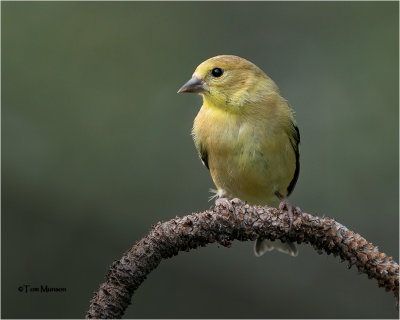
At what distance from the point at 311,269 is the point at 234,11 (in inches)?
122

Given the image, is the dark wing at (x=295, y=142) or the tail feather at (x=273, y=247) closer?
the dark wing at (x=295, y=142)

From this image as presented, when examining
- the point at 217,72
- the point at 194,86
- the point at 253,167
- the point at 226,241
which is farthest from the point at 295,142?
the point at 226,241

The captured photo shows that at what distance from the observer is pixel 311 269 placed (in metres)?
6.84

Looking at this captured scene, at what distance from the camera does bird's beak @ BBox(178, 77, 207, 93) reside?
208 inches

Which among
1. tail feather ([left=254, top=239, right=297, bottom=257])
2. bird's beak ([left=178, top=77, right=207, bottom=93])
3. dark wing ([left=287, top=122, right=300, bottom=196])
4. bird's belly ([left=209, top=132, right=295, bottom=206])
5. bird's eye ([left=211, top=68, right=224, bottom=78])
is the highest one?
bird's eye ([left=211, top=68, right=224, bottom=78])

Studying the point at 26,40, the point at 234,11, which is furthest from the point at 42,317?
the point at 234,11

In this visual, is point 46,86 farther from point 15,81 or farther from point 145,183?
point 145,183

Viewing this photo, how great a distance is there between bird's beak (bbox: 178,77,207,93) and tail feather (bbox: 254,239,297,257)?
5.61 feet

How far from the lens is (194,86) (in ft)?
17.4

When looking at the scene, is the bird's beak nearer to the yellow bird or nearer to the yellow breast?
the yellow bird

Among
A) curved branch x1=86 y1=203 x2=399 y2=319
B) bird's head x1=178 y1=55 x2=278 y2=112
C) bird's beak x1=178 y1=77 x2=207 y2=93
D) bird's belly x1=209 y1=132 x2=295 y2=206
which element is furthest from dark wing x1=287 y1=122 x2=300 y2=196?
curved branch x1=86 y1=203 x2=399 y2=319

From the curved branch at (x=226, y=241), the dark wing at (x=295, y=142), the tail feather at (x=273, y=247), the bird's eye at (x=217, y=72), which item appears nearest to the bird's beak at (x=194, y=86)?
the bird's eye at (x=217, y=72)

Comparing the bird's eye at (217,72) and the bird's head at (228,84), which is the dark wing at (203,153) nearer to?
the bird's head at (228,84)

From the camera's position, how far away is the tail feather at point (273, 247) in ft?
19.7
